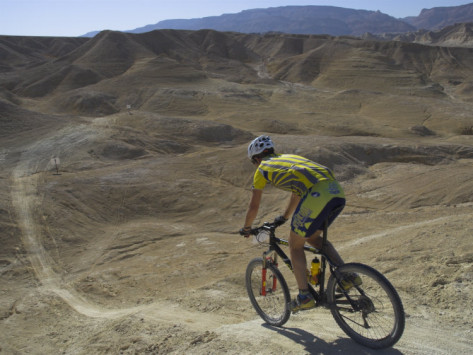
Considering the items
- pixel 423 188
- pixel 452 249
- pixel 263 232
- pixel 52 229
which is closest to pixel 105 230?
pixel 52 229

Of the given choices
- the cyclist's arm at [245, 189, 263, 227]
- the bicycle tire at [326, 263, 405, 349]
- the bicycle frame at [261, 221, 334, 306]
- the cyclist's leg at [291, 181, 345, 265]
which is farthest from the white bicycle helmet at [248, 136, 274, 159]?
the bicycle tire at [326, 263, 405, 349]

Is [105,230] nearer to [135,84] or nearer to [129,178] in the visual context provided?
[129,178]

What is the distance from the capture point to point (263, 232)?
3.95 metres

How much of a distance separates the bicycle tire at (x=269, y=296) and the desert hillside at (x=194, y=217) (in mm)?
170

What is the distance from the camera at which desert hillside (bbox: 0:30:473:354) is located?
13.8ft

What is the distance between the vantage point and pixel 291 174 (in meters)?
3.57

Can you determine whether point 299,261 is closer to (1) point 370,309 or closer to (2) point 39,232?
(1) point 370,309

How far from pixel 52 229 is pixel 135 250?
7.59ft

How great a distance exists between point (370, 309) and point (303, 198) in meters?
1.10

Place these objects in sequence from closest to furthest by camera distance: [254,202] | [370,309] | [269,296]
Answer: [370,309] → [254,202] → [269,296]

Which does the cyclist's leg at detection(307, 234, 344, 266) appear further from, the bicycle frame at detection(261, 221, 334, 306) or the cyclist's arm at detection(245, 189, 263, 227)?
the cyclist's arm at detection(245, 189, 263, 227)

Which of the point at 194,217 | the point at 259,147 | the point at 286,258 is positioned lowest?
the point at 194,217

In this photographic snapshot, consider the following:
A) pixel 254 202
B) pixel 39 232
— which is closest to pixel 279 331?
pixel 254 202

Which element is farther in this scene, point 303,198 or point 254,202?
point 254,202
